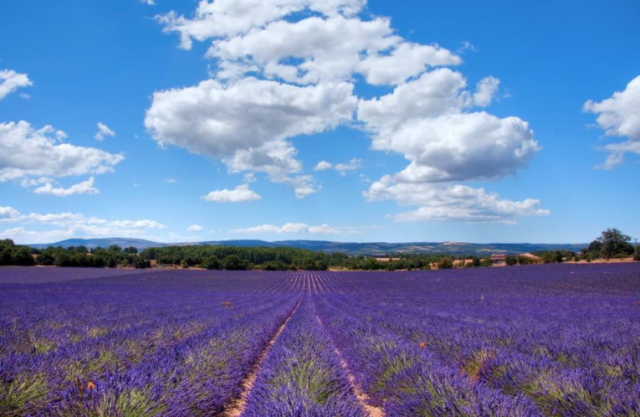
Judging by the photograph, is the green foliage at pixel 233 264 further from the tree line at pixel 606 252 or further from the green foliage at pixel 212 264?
the tree line at pixel 606 252

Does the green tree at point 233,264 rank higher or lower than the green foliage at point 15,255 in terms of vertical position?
lower

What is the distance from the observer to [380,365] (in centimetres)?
473

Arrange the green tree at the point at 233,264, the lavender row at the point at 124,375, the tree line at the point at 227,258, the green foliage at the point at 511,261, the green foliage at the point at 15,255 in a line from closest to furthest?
1. the lavender row at the point at 124,375
2. the green foliage at the point at 15,255
3. the tree line at the point at 227,258
4. the green foliage at the point at 511,261
5. the green tree at the point at 233,264

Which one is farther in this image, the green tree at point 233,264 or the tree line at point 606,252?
the green tree at point 233,264

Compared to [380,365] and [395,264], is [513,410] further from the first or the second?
[395,264]

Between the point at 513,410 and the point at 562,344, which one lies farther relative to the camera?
the point at 562,344

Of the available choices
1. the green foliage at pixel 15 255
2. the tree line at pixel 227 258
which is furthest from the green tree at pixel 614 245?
the green foliage at pixel 15 255

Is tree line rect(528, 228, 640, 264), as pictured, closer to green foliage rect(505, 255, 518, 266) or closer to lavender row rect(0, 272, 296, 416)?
green foliage rect(505, 255, 518, 266)

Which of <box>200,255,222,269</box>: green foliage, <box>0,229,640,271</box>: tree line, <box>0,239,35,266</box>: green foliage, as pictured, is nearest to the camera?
<box>0,239,35,266</box>: green foliage

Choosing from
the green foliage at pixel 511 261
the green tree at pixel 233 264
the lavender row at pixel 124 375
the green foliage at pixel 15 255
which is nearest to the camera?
the lavender row at pixel 124 375

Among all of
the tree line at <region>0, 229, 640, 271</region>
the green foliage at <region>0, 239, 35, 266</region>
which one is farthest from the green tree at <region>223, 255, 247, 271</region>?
the green foliage at <region>0, 239, 35, 266</region>

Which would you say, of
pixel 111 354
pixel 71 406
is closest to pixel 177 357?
pixel 111 354

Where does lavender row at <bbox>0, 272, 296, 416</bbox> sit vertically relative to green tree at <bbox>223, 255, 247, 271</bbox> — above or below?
above

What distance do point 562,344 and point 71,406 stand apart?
6.26 metres
